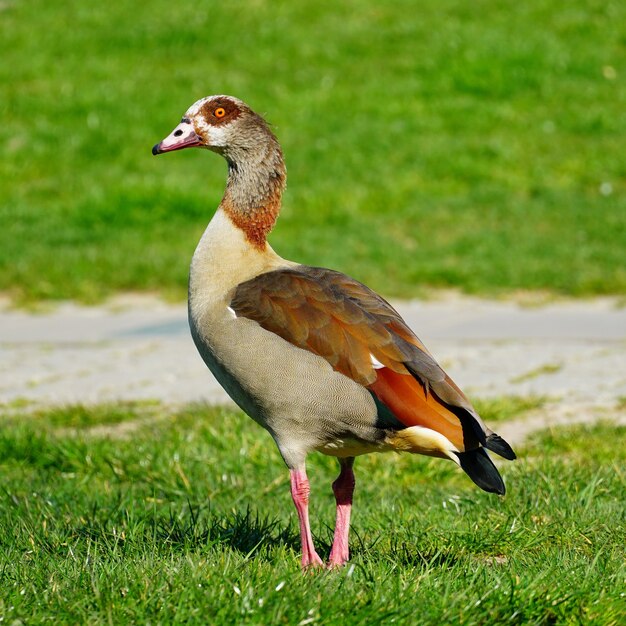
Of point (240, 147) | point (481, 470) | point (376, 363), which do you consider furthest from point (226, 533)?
point (240, 147)

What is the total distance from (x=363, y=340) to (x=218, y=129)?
113 centimetres

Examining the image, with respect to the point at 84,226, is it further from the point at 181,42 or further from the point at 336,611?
the point at 336,611

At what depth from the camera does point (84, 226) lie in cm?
1150

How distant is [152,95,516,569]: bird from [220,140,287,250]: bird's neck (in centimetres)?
16

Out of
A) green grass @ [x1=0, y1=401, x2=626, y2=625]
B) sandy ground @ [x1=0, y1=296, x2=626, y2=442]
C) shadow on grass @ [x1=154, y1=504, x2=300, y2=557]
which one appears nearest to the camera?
green grass @ [x1=0, y1=401, x2=626, y2=625]

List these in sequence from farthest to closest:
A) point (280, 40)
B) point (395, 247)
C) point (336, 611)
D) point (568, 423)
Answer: point (280, 40)
point (395, 247)
point (568, 423)
point (336, 611)

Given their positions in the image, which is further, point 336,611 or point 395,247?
point 395,247

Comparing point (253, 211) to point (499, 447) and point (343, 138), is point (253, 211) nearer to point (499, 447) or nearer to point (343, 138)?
point (499, 447)

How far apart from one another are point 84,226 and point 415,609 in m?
8.73

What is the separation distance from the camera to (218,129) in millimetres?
4660

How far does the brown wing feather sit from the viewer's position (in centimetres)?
402

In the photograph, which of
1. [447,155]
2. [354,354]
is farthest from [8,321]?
[354,354]

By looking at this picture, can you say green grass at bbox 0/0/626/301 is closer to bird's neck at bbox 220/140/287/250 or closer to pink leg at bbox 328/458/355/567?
bird's neck at bbox 220/140/287/250

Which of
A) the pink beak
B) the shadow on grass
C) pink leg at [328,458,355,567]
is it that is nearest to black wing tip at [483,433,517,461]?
pink leg at [328,458,355,567]
